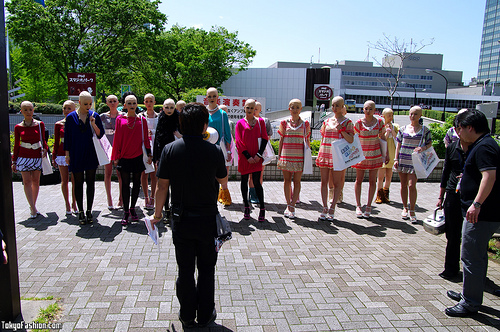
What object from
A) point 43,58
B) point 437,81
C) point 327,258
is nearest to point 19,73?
point 43,58

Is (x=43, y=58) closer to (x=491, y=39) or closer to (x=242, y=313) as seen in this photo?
(x=242, y=313)

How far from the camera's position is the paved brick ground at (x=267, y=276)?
11.1 ft

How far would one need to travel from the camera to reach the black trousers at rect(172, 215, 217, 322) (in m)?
3.03

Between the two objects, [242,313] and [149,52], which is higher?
[149,52]

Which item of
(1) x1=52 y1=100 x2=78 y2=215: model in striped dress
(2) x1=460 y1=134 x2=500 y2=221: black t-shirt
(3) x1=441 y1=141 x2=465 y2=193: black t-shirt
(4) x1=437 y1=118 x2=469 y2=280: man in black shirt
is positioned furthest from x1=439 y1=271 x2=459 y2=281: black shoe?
(1) x1=52 y1=100 x2=78 y2=215: model in striped dress

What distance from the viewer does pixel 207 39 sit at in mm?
36438

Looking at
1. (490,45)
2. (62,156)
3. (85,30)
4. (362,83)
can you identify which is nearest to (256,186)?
(62,156)

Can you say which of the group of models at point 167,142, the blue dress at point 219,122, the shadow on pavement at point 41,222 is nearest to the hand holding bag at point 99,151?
the group of models at point 167,142

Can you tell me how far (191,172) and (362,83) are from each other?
118 meters

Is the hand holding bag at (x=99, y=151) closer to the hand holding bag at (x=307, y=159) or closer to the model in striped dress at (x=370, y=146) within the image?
the hand holding bag at (x=307, y=159)

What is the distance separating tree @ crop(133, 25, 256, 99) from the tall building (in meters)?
163

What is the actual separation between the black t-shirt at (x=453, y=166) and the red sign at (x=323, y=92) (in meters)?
12.9

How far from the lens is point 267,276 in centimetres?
429

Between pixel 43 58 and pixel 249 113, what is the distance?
28568 mm
